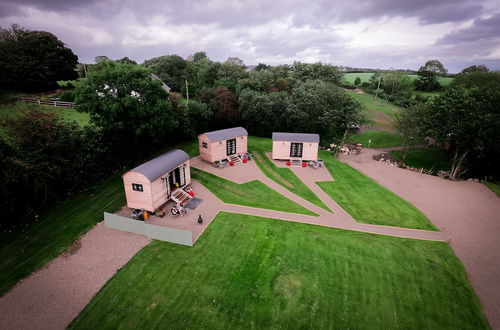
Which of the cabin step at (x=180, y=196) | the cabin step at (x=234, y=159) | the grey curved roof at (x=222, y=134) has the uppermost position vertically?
the grey curved roof at (x=222, y=134)

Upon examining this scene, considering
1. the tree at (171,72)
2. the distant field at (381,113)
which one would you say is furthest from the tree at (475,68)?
the tree at (171,72)

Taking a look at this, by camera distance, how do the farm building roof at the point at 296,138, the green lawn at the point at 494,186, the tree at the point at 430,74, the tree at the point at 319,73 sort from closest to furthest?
the green lawn at the point at 494,186 < the farm building roof at the point at 296,138 < the tree at the point at 319,73 < the tree at the point at 430,74

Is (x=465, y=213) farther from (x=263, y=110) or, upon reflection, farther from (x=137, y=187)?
(x=137, y=187)

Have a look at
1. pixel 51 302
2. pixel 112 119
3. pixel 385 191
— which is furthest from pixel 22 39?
pixel 385 191

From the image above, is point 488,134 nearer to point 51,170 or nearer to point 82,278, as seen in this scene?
point 82,278

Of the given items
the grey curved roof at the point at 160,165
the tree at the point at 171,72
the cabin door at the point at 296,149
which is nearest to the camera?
the grey curved roof at the point at 160,165

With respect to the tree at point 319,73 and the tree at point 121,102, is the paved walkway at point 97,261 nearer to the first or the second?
the tree at point 121,102
